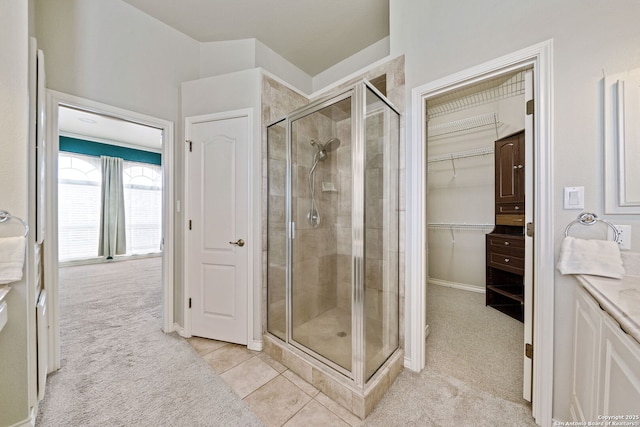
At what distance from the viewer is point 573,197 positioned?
4.10 feet

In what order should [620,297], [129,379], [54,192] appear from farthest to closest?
[54,192]
[129,379]
[620,297]

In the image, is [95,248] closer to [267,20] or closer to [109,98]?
[109,98]

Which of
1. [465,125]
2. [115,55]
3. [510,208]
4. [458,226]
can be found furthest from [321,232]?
[465,125]

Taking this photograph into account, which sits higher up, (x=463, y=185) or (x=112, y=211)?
(x=463, y=185)

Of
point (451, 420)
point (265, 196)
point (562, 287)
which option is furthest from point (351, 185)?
point (451, 420)

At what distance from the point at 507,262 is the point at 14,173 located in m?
4.12

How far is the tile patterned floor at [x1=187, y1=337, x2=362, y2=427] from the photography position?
140cm

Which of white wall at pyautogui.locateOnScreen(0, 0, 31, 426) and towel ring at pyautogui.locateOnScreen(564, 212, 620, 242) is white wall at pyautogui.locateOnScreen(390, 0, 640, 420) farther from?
white wall at pyautogui.locateOnScreen(0, 0, 31, 426)

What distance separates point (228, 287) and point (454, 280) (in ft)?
11.1

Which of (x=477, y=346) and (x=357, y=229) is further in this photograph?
(x=477, y=346)

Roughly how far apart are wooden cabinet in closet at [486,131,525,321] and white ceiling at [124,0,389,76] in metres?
1.99

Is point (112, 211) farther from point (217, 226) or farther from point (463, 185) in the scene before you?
point (463, 185)

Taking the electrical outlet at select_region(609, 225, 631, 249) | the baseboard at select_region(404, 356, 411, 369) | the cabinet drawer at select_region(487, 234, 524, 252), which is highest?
the electrical outlet at select_region(609, 225, 631, 249)

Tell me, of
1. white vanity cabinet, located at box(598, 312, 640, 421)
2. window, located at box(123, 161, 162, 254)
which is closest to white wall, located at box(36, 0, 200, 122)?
white vanity cabinet, located at box(598, 312, 640, 421)
